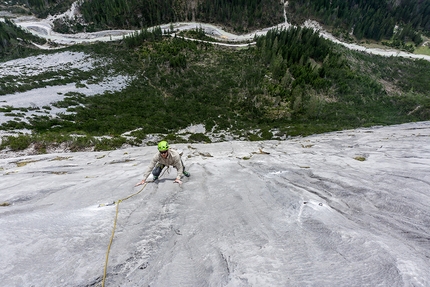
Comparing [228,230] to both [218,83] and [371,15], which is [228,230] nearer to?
[218,83]

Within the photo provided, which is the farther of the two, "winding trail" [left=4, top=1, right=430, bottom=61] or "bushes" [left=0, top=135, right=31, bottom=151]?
"winding trail" [left=4, top=1, right=430, bottom=61]

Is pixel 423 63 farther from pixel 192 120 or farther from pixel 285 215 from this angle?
pixel 285 215

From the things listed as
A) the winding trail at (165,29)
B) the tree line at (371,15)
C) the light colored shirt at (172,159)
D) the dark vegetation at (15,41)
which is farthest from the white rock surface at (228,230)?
the tree line at (371,15)

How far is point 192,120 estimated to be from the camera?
37531mm

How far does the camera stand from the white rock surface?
3.81 meters

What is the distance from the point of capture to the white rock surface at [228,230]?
3807 millimetres

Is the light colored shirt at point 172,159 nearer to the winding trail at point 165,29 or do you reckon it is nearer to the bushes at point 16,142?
the bushes at point 16,142

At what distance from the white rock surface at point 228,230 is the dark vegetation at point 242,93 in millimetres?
16855

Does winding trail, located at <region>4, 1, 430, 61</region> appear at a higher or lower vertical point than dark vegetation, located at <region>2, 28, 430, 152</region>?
higher

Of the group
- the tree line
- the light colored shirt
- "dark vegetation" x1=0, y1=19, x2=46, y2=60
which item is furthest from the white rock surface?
the tree line

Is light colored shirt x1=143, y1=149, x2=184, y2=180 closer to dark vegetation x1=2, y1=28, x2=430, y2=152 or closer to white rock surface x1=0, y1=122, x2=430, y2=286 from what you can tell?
white rock surface x1=0, y1=122, x2=430, y2=286

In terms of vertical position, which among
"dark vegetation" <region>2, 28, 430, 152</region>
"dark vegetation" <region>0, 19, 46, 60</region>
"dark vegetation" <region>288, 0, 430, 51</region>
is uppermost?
"dark vegetation" <region>288, 0, 430, 51</region>

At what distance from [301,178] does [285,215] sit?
3.65m

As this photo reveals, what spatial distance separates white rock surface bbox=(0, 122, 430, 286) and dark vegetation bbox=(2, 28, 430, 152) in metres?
16.9
